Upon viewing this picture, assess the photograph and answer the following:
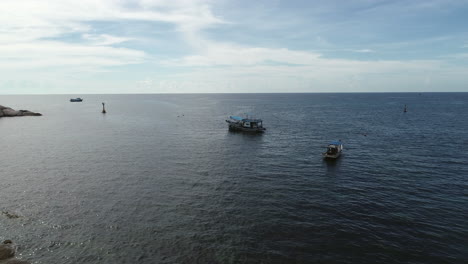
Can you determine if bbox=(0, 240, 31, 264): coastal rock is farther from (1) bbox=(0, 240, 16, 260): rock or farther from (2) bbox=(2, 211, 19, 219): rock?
(2) bbox=(2, 211, 19, 219): rock

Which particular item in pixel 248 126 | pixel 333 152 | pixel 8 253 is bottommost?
pixel 8 253

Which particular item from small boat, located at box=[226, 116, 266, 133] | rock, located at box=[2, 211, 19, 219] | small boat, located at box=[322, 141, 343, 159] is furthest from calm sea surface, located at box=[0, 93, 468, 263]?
small boat, located at box=[226, 116, 266, 133]

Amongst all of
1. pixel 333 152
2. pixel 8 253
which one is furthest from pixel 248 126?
pixel 8 253

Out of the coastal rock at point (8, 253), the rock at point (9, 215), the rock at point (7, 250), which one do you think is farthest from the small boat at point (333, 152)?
the rock at point (9, 215)

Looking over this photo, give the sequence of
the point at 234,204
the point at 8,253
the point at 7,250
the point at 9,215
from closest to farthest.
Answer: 1. the point at 8,253
2. the point at 7,250
3. the point at 9,215
4. the point at 234,204

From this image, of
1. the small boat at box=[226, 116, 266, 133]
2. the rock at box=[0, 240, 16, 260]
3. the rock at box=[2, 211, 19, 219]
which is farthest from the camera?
the small boat at box=[226, 116, 266, 133]

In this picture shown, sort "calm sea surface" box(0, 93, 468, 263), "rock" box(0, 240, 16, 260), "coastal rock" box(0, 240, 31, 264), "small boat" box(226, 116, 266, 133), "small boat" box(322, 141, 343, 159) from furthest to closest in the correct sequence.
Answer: "small boat" box(226, 116, 266, 133) → "small boat" box(322, 141, 343, 159) → "calm sea surface" box(0, 93, 468, 263) → "rock" box(0, 240, 16, 260) → "coastal rock" box(0, 240, 31, 264)

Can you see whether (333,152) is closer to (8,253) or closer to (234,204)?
(234,204)

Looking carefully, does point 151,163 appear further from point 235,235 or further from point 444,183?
point 444,183

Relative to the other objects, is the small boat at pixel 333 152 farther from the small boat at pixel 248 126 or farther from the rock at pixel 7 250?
the rock at pixel 7 250

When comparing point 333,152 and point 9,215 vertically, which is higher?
point 333,152
